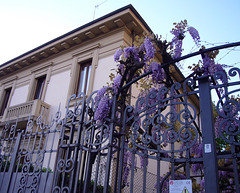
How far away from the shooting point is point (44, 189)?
432cm

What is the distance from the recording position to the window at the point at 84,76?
38.5ft

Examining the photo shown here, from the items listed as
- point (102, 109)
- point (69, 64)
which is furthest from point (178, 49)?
point (69, 64)

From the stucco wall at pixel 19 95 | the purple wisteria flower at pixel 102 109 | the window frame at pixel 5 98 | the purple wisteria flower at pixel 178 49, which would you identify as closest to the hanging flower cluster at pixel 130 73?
the purple wisteria flower at pixel 102 109

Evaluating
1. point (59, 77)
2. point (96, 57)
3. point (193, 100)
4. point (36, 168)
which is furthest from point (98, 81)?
point (193, 100)

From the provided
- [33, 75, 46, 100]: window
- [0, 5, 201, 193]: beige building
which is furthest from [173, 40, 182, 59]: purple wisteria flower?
[33, 75, 46, 100]: window

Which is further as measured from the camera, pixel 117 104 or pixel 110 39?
pixel 110 39

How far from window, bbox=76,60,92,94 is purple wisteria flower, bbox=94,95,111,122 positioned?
293 inches

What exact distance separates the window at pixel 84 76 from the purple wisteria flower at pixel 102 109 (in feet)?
24.4

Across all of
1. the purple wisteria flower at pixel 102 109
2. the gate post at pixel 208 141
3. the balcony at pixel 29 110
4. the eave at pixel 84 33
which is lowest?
the gate post at pixel 208 141

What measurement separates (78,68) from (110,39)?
7.37ft

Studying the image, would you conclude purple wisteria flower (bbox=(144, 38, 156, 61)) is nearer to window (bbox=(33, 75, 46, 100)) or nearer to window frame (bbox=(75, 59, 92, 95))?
window frame (bbox=(75, 59, 92, 95))

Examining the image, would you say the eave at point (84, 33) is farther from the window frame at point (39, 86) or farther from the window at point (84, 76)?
the window at point (84, 76)

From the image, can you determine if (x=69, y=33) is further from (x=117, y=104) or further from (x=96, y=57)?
(x=117, y=104)

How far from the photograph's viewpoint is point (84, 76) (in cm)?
1208
